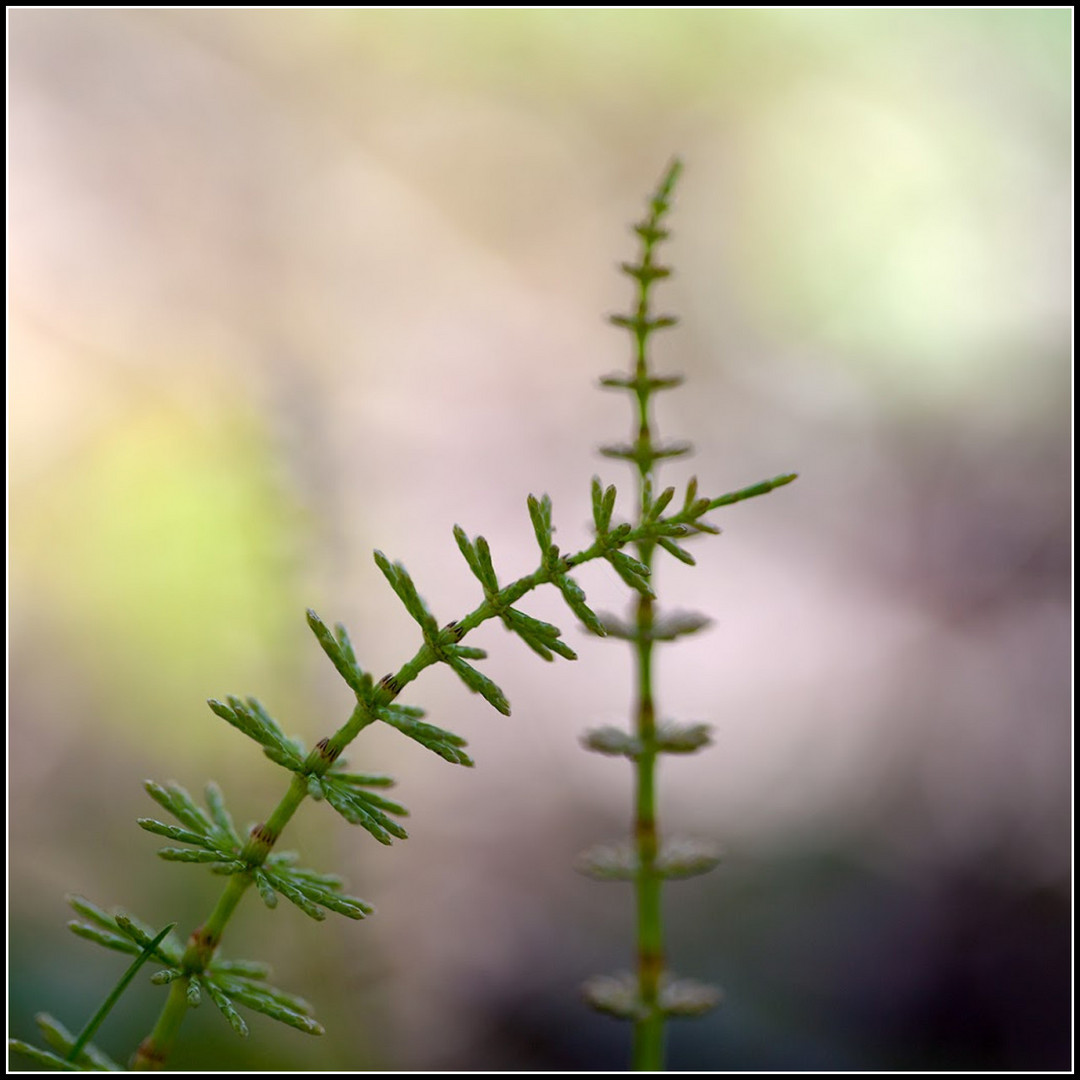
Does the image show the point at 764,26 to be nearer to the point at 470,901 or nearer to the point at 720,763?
the point at 720,763

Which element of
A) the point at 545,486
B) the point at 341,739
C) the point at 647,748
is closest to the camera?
the point at 341,739

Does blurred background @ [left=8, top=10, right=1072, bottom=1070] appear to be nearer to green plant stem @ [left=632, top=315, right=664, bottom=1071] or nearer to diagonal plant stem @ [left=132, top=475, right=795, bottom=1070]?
green plant stem @ [left=632, top=315, right=664, bottom=1071]

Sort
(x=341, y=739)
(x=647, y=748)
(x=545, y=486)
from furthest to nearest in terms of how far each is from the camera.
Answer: (x=545, y=486)
(x=647, y=748)
(x=341, y=739)

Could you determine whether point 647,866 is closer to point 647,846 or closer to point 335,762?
point 647,846

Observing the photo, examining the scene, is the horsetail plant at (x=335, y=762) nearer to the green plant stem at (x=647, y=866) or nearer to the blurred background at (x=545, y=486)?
the green plant stem at (x=647, y=866)

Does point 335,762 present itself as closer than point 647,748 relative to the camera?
Yes

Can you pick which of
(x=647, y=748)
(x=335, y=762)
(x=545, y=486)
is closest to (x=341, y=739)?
(x=335, y=762)

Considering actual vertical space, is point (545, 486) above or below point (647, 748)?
above
